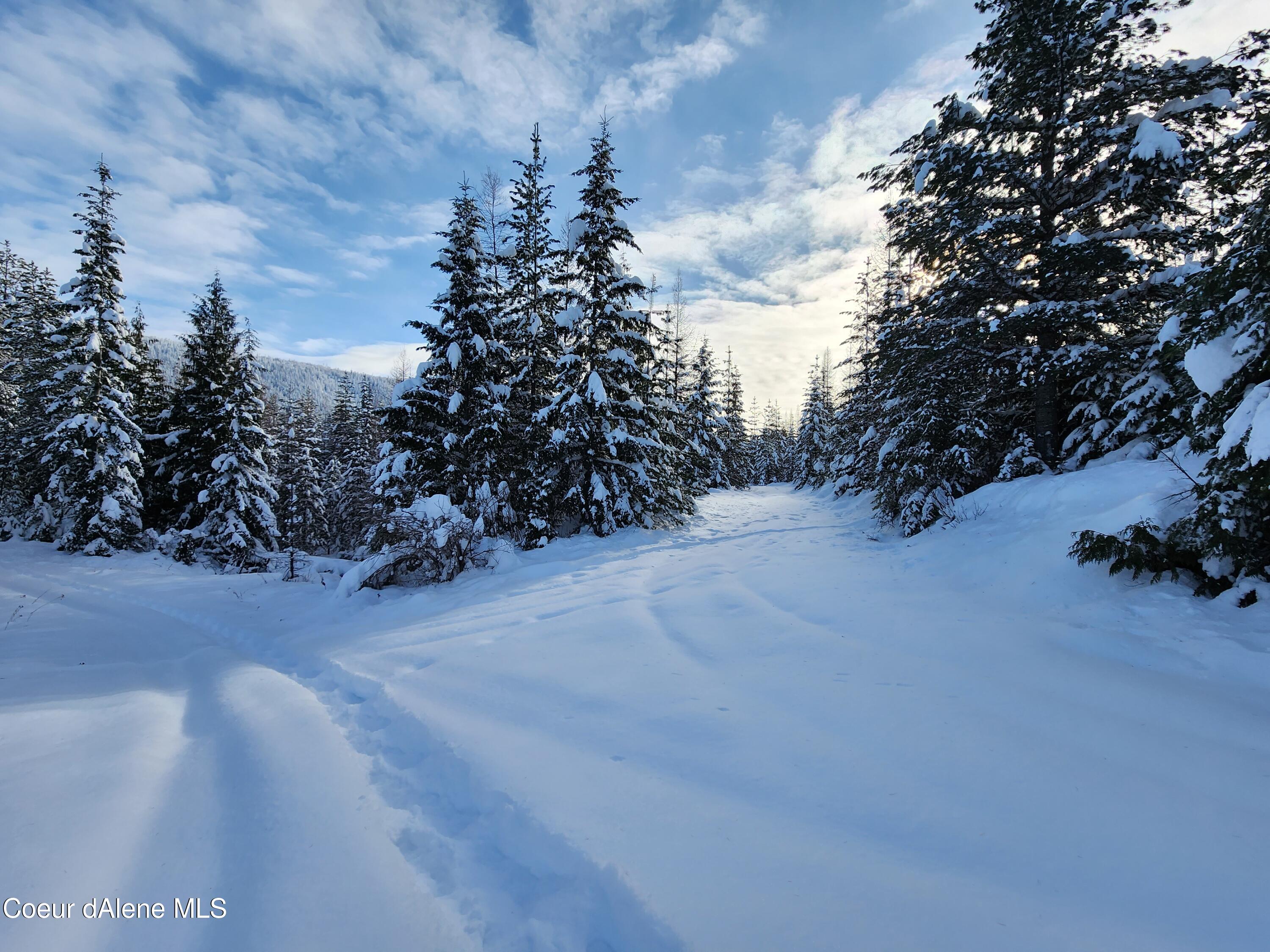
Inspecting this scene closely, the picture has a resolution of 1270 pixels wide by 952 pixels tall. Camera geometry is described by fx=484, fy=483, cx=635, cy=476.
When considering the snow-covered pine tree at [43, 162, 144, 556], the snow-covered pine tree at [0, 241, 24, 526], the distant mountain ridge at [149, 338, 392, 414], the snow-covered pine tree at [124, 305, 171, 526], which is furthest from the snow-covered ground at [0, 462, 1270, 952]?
the distant mountain ridge at [149, 338, 392, 414]

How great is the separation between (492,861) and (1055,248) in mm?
10509

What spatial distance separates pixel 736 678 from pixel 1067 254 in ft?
28.0

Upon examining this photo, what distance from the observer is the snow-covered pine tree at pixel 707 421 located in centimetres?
2927

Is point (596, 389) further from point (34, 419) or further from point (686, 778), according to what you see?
point (34, 419)

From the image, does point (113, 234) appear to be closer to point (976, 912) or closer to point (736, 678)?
point (736, 678)

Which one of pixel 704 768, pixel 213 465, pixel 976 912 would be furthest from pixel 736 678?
pixel 213 465

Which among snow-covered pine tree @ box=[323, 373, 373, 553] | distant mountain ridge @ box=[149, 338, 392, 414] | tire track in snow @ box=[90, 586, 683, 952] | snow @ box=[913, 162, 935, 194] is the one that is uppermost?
distant mountain ridge @ box=[149, 338, 392, 414]

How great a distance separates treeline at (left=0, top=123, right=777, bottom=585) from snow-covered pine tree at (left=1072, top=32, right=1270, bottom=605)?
8492 mm

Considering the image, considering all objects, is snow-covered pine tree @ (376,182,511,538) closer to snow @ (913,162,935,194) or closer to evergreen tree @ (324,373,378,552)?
evergreen tree @ (324,373,378,552)

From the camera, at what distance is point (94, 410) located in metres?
15.8

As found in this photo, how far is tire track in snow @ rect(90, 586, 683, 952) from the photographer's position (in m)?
1.90

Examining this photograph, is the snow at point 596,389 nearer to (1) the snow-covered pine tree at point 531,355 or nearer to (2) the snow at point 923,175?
(1) the snow-covered pine tree at point 531,355

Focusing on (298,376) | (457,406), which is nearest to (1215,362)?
(457,406)

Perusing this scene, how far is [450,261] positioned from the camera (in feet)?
37.7
